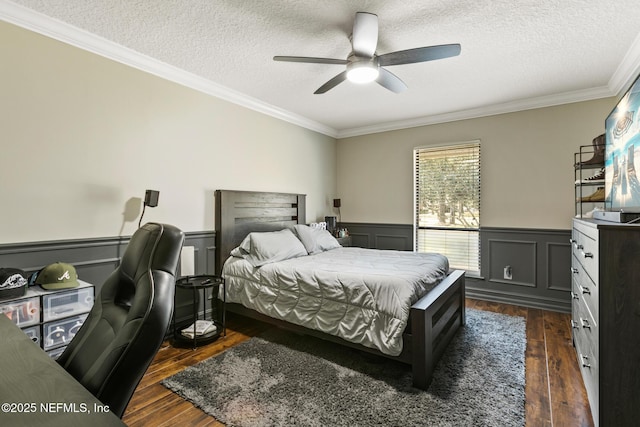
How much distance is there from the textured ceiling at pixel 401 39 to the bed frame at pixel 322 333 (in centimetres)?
131

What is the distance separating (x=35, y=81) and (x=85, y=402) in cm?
258

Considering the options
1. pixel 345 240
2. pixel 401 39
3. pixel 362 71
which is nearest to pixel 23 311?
pixel 362 71

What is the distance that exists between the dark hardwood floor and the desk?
1216mm

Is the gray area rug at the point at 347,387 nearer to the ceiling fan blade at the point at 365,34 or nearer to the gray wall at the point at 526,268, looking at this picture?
the gray wall at the point at 526,268

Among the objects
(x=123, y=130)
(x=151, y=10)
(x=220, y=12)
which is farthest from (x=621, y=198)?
(x=123, y=130)

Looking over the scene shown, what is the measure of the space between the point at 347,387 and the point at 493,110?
382 centimetres

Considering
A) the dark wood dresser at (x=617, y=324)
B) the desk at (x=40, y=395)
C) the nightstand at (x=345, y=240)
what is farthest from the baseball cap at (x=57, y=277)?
the nightstand at (x=345, y=240)

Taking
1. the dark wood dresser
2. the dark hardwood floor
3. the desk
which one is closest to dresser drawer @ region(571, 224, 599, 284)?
the dark wood dresser

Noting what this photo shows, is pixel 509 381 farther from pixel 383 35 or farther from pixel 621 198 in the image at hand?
pixel 383 35

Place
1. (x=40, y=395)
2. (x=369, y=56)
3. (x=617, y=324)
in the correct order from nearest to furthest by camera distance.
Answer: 1. (x=40, y=395)
2. (x=617, y=324)
3. (x=369, y=56)

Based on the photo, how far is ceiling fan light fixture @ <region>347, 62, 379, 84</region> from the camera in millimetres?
2342

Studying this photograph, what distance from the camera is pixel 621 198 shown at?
1.93m

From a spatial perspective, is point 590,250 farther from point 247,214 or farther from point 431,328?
point 247,214

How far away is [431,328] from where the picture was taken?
226 centimetres
